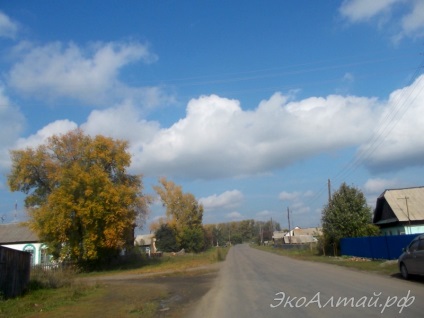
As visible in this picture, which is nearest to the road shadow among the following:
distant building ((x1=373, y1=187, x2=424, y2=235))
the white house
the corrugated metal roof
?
distant building ((x1=373, y1=187, x2=424, y2=235))

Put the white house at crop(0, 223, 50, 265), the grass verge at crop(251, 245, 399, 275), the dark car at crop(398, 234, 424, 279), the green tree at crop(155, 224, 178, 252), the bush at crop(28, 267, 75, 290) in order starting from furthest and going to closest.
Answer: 1. the green tree at crop(155, 224, 178, 252)
2. the white house at crop(0, 223, 50, 265)
3. the grass verge at crop(251, 245, 399, 275)
4. the bush at crop(28, 267, 75, 290)
5. the dark car at crop(398, 234, 424, 279)

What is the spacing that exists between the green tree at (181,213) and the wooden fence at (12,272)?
64302 millimetres

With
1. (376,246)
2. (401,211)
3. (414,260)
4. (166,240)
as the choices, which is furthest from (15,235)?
(414,260)

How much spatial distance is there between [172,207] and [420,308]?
76.9m

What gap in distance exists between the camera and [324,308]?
1061 centimetres

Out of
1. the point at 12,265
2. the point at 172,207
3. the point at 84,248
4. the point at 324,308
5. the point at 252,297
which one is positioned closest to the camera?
the point at 324,308

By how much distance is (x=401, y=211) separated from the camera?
4081cm

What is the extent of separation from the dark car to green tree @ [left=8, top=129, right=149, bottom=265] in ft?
87.4

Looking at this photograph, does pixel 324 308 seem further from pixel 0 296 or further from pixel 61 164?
pixel 61 164

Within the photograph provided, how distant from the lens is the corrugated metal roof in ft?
131

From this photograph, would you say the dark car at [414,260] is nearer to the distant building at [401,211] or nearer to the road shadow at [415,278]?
the road shadow at [415,278]

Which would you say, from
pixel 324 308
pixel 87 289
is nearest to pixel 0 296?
pixel 87 289

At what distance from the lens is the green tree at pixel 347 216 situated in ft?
128

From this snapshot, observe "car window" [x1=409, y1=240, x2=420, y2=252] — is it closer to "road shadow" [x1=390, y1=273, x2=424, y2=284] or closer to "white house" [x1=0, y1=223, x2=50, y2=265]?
"road shadow" [x1=390, y1=273, x2=424, y2=284]
